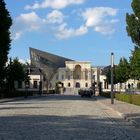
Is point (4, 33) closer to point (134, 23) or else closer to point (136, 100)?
point (134, 23)

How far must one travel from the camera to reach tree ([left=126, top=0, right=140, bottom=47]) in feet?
237

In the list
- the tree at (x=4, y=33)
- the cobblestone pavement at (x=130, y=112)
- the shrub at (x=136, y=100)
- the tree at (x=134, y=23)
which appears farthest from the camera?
the tree at (x=134, y=23)

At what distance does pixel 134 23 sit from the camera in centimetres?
7312

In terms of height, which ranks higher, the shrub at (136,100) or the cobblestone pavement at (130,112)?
the shrub at (136,100)

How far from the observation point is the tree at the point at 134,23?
72.1 metres

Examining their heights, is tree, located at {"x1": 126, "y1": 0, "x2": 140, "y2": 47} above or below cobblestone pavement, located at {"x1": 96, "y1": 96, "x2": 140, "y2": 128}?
above

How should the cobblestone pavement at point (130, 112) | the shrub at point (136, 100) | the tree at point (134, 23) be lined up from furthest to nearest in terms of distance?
the tree at point (134, 23) → the shrub at point (136, 100) → the cobblestone pavement at point (130, 112)

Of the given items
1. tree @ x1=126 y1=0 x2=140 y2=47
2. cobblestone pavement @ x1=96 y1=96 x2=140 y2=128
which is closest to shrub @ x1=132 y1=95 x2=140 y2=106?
cobblestone pavement @ x1=96 y1=96 x2=140 y2=128

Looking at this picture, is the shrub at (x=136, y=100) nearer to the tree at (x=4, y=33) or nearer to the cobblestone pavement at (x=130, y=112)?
the cobblestone pavement at (x=130, y=112)

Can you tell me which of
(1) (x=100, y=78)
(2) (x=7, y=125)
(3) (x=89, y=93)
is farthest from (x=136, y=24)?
(1) (x=100, y=78)

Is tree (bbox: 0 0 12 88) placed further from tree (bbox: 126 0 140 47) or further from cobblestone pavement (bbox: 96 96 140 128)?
cobblestone pavement (bbox: 96 96 140 128)

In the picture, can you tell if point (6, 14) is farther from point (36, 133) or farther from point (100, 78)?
point (100, 78)

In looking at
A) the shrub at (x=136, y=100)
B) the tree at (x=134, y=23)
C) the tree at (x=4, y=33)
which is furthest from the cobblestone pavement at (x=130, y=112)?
the tree at (x=134, y=23)

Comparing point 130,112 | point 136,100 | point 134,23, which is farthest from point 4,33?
point 130,112
